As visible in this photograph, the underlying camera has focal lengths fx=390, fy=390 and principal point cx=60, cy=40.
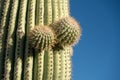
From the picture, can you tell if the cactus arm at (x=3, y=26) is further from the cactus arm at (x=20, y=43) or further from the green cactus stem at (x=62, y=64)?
the green cactus stem at (x=62, y=64)

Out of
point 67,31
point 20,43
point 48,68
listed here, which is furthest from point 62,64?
point 20,43

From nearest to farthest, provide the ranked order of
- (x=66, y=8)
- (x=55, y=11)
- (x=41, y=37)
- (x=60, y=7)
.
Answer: (x=41, y=37) → (x=55, y=11) → (x=60, y=7) → (x=66, y=8)

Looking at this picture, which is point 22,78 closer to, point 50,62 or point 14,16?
point 50,62

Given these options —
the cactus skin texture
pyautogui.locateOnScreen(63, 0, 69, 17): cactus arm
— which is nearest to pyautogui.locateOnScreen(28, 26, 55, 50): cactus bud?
the cactus skin texture

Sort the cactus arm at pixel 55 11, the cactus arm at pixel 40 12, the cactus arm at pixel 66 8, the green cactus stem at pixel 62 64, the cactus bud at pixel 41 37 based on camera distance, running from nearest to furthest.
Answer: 1. the cactus bud at pixel 41 37
2. the green cactus stem at pixel 62 64
3. the cactus arm at pixel 40 12
4. the cactus arm at pixel 55 11
5. the cactus arm at pixel 66 8

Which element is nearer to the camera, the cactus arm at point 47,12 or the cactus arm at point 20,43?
the cactus arm at point 20,43

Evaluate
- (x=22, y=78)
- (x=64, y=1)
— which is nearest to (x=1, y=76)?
(x=22, y=78)

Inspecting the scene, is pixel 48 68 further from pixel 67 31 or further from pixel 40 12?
pixel 40 12

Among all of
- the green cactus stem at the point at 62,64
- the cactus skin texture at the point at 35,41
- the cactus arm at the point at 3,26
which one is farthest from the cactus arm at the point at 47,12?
the cactus arm at the point at 3,26

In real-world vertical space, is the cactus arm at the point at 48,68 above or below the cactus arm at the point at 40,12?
below
